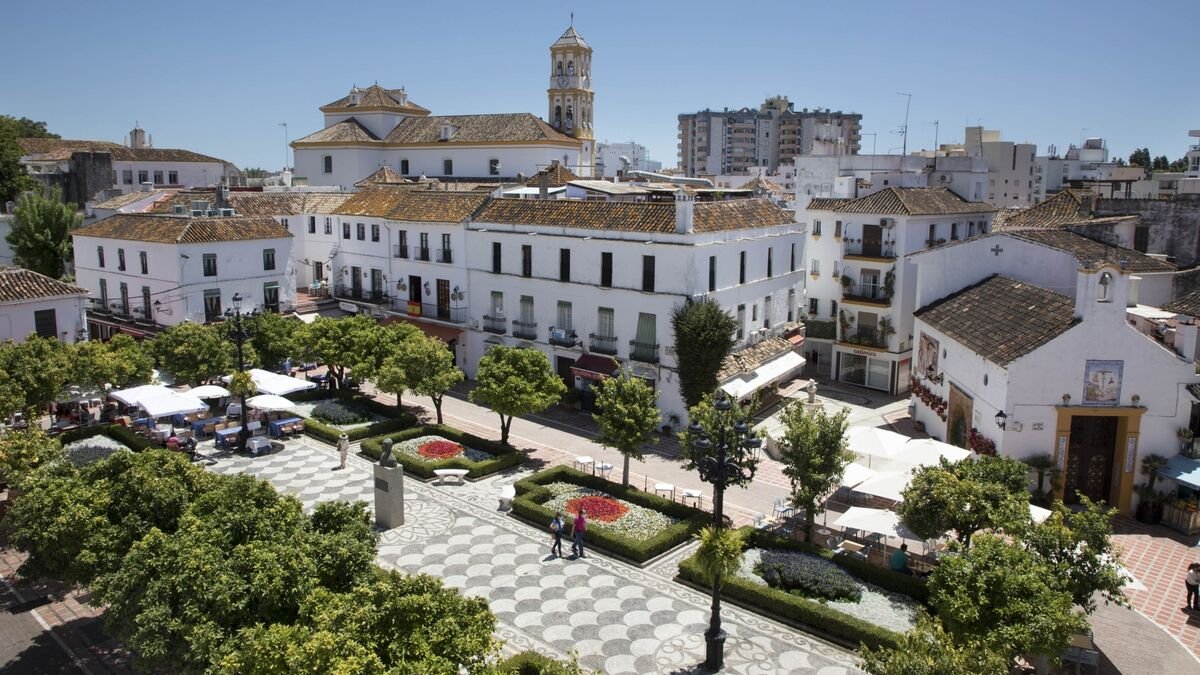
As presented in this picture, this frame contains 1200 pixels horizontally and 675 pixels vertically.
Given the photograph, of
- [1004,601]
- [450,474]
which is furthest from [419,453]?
[1004,601]

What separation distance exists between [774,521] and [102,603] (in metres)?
18.5

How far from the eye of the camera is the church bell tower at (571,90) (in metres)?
74.2

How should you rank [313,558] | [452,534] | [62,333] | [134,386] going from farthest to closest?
[62,333] < [134,386] < [452,534] < [313,558]

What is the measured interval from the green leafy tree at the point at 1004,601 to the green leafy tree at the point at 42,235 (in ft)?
190

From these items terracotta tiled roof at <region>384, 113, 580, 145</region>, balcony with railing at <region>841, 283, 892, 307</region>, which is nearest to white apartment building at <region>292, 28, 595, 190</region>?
A: terracotta tiled roof at <region>384, 113, 580, 145</region>

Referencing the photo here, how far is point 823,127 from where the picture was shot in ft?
219

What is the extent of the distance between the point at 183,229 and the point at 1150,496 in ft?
144

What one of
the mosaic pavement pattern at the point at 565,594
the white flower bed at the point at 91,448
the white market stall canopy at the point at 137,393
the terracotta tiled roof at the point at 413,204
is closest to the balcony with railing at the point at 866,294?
the terracotta tiled roof at the point at 413,204

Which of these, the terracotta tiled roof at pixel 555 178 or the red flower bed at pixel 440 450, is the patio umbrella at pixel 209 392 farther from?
the terracotta tiled roof at pixel 555 178

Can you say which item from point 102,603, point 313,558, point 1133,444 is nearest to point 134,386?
point 102,603

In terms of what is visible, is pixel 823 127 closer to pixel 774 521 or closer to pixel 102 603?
pixel 774 521

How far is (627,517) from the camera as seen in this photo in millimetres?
27234

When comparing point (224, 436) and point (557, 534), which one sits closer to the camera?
point (557, 534)

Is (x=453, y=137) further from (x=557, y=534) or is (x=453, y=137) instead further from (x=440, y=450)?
(x=557, y=534)
